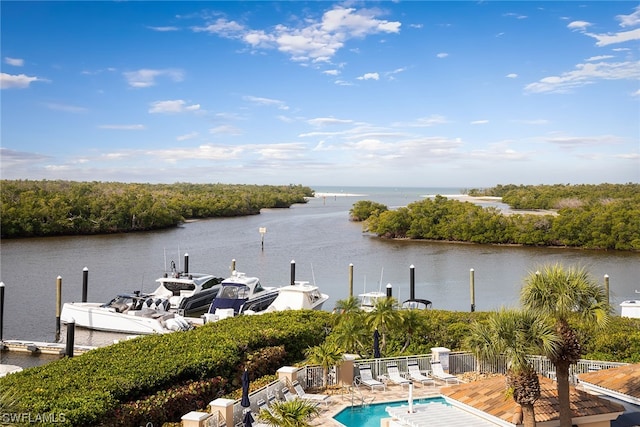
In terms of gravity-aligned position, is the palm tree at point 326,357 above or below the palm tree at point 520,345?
below

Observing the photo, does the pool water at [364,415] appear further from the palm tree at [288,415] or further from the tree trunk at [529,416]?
the tree trunk at [529,416]

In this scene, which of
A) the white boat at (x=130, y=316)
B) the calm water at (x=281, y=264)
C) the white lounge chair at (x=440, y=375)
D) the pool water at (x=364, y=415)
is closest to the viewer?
the pool water at (x=364, y=415)

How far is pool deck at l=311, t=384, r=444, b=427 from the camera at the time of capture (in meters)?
12.5

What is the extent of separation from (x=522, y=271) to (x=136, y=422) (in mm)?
35013

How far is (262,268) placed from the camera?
138 feet

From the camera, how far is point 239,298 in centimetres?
2634

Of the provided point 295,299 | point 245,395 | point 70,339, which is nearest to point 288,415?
point 245,395

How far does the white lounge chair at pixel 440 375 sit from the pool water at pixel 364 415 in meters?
1.46

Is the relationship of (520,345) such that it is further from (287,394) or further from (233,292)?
(233,292)

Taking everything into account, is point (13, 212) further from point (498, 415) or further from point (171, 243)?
point (498, 415)

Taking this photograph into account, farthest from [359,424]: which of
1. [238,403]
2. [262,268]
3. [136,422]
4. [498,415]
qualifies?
[262,268]

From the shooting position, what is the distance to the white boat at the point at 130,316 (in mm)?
23078

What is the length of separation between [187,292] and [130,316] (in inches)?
201

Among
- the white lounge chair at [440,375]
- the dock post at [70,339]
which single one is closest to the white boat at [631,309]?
the white lounge chair at [440,375]
